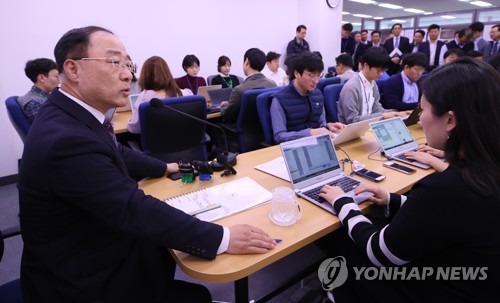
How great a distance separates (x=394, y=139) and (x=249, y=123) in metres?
1.20

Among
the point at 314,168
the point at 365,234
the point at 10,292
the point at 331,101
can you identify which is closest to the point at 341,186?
the point at 314,168

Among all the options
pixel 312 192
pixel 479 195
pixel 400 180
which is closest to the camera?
pixel 479 195

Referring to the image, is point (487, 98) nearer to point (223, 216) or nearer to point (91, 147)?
point (223, 216)

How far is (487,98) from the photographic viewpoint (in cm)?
81

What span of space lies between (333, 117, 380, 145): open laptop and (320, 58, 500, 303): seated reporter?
81cm

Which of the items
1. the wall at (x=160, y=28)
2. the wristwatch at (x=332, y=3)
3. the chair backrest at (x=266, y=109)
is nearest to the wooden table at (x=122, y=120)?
the chair backrest at (x=266, y=109)

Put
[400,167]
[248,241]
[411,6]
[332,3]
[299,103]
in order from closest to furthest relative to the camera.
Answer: [248,241]
[400,167]
[299,103]
[332,3]
[411,6]

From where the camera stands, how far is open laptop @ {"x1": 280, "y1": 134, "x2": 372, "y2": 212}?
1.24 m

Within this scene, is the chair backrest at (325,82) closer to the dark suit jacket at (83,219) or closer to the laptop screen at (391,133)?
the laptop screen at (391,133)

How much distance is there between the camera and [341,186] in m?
1.30

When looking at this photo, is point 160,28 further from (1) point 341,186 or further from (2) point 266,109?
(1) point 341,186

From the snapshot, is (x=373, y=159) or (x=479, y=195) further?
(x=373, y=159)

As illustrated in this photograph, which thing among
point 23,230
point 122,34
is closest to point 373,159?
point 23,230

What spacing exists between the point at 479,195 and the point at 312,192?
0.59 m
